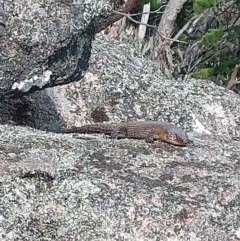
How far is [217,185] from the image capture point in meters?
3.86

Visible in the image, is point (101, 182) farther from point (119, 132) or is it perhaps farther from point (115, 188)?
point (119, 132)

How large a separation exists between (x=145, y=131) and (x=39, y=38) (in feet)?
3.47

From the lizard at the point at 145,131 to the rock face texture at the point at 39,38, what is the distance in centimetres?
60

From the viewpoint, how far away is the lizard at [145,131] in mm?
4512

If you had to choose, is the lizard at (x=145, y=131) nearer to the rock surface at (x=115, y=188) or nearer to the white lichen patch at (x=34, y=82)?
the rock surface at (x=115, y=188)

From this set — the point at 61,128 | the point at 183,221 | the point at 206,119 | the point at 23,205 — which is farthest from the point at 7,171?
the point at 206,119

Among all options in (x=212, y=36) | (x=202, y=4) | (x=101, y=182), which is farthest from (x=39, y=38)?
(x=212, y=36)

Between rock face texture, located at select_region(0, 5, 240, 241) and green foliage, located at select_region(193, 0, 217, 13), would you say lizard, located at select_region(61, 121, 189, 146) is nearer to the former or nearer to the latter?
rock face texture, located at select_region(0, 5, 240, 241)

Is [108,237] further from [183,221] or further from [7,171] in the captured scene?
[7,171]

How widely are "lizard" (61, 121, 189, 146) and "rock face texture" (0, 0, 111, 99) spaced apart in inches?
23.8

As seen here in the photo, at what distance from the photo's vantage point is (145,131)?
16.0ft

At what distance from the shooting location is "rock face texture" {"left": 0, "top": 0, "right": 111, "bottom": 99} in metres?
4.13

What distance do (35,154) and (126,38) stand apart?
27.7 feet

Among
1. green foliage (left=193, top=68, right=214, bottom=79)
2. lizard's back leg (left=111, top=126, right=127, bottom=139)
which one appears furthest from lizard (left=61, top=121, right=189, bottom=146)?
green foliage (left=193, top=68, right=214, bottom=79)
